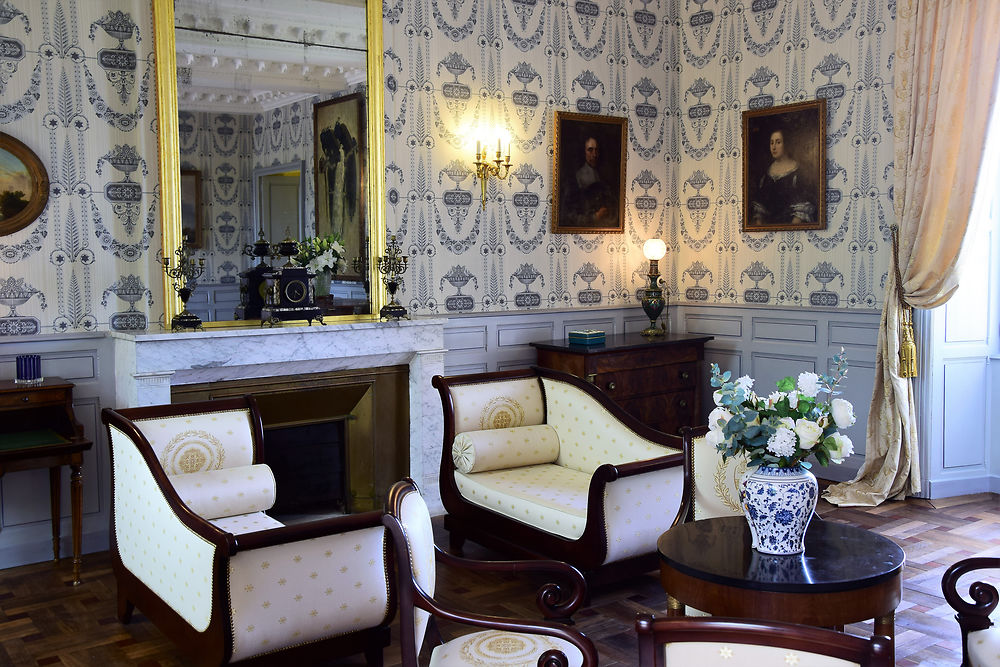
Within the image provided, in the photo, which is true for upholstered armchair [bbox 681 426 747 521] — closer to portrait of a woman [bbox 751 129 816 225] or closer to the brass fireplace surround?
the brass fireplace surround

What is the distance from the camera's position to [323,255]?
196 inches

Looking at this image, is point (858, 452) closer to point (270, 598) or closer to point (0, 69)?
point (270, 598)

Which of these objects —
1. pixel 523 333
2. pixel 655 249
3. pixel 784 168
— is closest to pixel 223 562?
pixel 523 333

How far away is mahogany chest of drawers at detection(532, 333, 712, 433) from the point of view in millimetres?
5477

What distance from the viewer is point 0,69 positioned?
419 cm

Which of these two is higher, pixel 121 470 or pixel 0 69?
pixel 0 69

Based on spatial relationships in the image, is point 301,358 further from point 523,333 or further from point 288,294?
point 523,333

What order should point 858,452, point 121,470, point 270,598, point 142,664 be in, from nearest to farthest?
point 270,598 < point 142,664 < point 121,470 < point 858,452

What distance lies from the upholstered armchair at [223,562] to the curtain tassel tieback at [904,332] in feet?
11.2

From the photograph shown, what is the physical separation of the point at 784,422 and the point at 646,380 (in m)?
3.24

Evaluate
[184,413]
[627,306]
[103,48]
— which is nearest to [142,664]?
[184,413]

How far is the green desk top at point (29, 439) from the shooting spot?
12.9 feet

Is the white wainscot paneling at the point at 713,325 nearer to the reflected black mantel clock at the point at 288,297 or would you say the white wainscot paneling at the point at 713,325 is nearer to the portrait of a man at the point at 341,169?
the portrait of a man at the point at 341,169

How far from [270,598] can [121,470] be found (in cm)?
104
